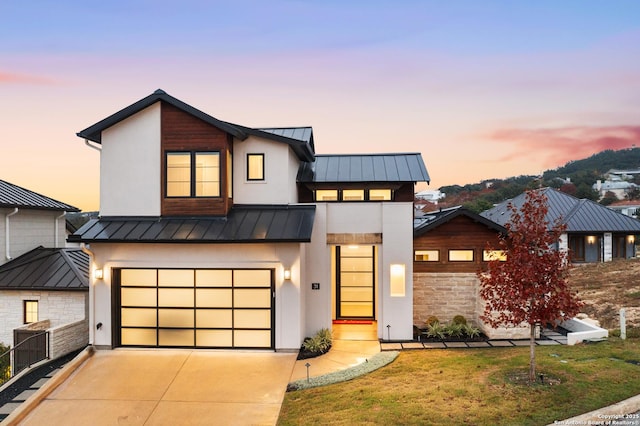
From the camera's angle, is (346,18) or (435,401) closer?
(435,401)

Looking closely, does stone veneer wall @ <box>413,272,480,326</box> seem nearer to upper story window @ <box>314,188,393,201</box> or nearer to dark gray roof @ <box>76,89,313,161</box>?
upper story window @ <box>314,188,393,201</box>

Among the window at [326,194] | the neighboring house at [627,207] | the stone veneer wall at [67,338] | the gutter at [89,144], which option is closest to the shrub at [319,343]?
the window at [326,194]

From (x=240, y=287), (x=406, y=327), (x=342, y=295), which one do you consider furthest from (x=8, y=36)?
(x=406, y=327)

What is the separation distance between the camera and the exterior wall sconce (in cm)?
1227

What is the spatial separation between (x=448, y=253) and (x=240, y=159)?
7.95 meters

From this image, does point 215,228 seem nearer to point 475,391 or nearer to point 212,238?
point 212,238

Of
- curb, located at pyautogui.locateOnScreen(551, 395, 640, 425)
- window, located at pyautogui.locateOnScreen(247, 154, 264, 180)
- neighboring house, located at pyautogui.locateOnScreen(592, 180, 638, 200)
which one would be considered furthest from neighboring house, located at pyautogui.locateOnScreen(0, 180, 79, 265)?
neighboring house, located at pyautogui.locateOnScreen(592, 180, 638, 200)

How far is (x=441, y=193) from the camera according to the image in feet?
224

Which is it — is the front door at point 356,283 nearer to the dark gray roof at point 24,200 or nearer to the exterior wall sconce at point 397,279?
the exterior wall sconce at point 397,279

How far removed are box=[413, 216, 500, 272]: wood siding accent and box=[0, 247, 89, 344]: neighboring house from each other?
12.0 metres

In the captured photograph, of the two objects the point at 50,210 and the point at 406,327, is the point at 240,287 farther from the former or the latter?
the point at 50,210

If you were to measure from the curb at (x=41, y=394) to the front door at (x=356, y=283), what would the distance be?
28.1ft

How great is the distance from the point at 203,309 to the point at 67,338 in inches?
194

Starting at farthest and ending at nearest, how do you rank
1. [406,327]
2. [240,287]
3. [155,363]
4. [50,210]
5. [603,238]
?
[603,238], [50,210], [406,327], [240,287], [155,363]
